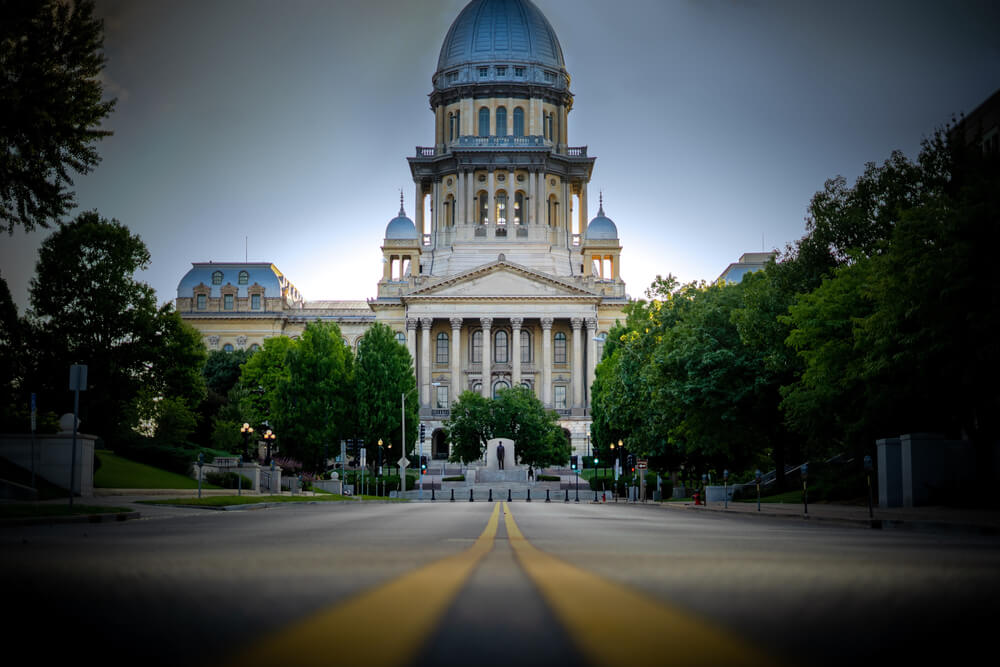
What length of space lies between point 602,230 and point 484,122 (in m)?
20.4

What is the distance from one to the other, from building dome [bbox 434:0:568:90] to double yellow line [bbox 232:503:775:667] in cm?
13087

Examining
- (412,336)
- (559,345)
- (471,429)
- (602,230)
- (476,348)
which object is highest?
Result: (602,230)

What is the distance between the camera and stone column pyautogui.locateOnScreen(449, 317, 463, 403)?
116 meters

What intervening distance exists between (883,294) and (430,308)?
287ft

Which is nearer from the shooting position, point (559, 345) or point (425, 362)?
point (425, 362)

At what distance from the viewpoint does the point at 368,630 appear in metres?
3.17

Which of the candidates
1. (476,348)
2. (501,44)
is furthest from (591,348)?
(501,44)

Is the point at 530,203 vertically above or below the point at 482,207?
above

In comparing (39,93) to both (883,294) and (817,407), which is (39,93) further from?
(817,407)

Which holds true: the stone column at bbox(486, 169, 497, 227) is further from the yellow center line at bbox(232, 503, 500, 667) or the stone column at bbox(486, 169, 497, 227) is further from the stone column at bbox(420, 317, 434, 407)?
the yellow center line at bbox(232, 503, 500, 667)

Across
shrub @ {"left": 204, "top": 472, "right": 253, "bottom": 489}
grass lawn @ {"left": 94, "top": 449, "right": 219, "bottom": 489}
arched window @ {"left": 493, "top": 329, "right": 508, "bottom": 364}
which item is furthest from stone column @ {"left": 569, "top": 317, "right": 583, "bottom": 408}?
grass lawn @ {"left": 94, "top": 449, "right": 219, "bottom": 489}

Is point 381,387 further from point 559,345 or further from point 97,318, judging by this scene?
point 559,345

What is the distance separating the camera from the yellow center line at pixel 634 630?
105 inches

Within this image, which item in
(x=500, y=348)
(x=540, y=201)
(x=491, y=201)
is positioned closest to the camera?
(x=500, y=348)
